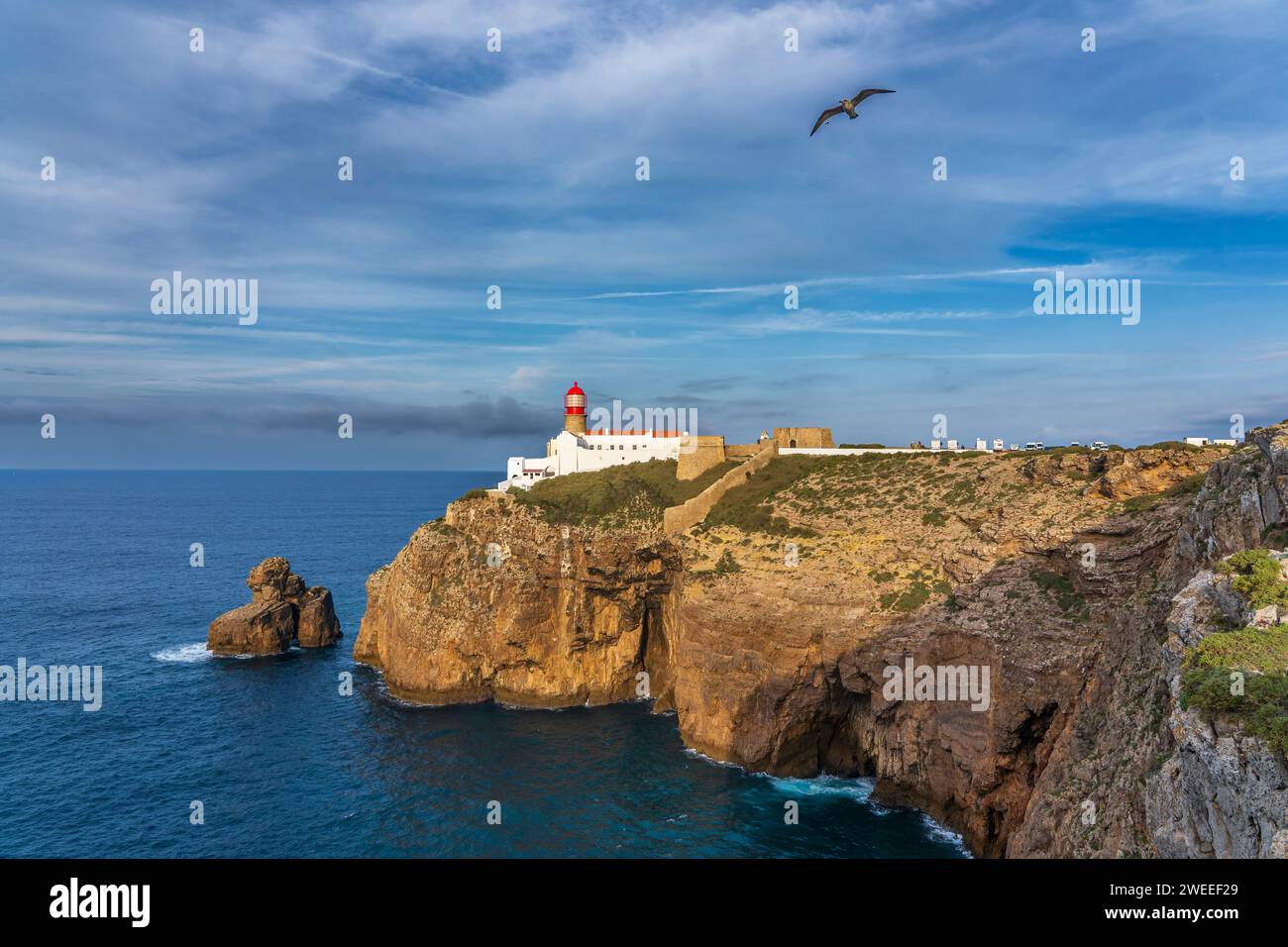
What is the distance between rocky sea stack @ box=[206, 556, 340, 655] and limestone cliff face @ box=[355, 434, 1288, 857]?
29.6 ft

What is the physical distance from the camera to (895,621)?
44844 millimetres

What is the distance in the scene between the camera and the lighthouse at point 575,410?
91188 mm

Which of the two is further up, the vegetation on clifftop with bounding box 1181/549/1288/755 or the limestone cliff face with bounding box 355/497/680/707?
the vegetation on clifftop with bounding box 1181/549/1288/755

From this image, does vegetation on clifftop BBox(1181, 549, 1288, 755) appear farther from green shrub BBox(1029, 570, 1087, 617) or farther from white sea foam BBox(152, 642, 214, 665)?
white sea foam BBox(152, 642, 214, 665)

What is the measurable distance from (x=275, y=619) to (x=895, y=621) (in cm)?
6188

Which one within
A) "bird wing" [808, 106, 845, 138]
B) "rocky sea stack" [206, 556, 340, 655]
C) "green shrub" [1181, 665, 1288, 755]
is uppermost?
"bird wing" [808, 106, 845, 138]

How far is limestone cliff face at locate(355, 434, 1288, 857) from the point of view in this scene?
96.6 ft

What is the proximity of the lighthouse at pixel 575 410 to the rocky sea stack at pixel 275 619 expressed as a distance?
34.3 m

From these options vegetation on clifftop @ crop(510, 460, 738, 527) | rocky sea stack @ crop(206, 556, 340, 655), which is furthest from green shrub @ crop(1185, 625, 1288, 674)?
rocky sea stack @ crop(206, 556, 340, 655)

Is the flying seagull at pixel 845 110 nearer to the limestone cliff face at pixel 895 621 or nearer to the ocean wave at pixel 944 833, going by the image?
the limestone cliff face at pixel 895 621

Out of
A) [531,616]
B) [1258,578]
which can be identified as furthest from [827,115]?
[531,616]

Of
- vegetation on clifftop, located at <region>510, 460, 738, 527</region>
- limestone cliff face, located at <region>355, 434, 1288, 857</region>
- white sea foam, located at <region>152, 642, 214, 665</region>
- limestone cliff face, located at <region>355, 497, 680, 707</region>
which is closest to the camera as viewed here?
limestone cliff face, located at <region>355, 434, 1288, 857</region>

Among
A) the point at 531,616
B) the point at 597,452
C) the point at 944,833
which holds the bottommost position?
the point at 944,833

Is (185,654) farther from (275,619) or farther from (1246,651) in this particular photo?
(1246,651)
